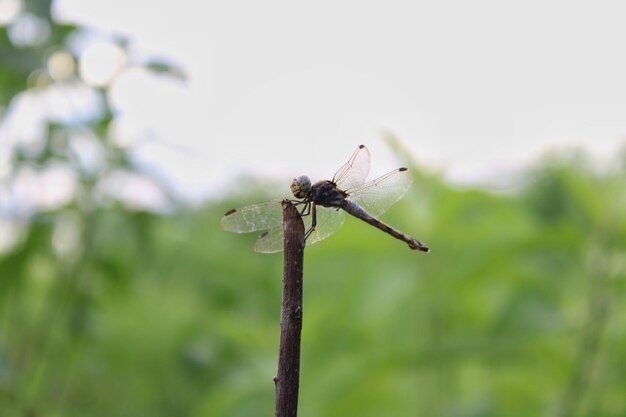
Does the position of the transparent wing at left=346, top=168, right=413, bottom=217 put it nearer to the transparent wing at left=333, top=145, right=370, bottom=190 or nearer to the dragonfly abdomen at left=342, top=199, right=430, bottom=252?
the transparent wing at left=333, top=145, right=370, bottom=190

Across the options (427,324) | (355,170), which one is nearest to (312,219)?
(355,170)

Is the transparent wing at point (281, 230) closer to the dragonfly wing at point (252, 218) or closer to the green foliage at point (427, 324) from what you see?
the dragonfly wing at point (252, 218)

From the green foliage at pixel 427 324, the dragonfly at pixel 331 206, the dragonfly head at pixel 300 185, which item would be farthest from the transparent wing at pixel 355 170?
the green foliage at pixel 427 324

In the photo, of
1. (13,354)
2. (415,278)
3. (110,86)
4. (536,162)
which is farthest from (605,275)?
(536,162)

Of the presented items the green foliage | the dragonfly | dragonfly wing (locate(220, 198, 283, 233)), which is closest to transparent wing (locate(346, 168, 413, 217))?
the dragonfly

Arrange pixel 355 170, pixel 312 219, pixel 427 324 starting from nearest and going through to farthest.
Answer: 1. pixel 312 219
2. pixel 355 170
3. pixel 427 324

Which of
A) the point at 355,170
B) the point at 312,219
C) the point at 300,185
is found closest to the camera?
the point at 300,185

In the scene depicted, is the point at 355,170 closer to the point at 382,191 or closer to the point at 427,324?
the point at 382,191
